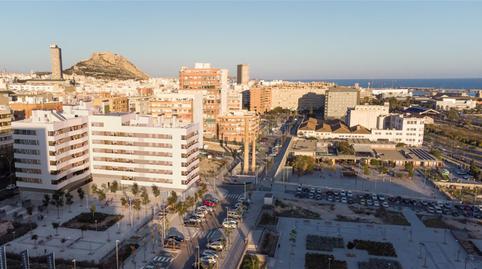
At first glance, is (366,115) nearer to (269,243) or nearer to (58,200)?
(269,243)

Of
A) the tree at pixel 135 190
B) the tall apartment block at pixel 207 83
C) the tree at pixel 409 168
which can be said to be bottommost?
the tree at pixel 409 168

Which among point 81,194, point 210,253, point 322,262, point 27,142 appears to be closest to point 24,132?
point 27,142

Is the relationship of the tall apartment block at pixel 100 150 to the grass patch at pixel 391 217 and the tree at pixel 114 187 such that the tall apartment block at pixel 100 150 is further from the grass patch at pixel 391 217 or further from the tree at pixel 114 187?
the grass patch at pixel 391 217

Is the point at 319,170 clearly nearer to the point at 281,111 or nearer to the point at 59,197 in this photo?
the point at 59,197

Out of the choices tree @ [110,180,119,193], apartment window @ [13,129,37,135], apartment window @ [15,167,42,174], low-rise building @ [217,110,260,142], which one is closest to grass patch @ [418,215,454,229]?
tree @ [110,180,119,193]

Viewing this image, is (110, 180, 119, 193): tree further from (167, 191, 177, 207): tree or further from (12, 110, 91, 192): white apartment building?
(167, 191, 177, 207): tree

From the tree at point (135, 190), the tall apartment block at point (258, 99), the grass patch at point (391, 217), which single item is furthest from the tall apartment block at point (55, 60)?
the grass patch at point (391, 217)
